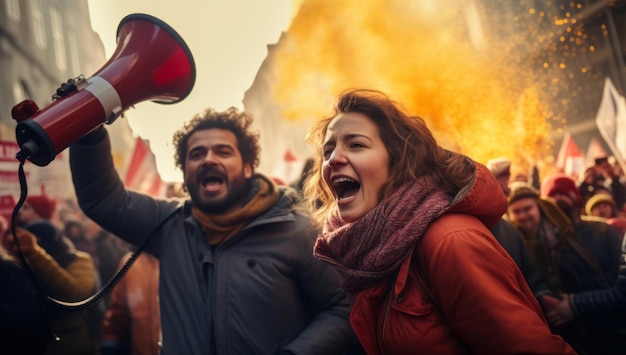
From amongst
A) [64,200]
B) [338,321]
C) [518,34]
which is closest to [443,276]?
[338,321]

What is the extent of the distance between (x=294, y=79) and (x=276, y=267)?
204 cm

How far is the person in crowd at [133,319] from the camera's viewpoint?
316 centimetres

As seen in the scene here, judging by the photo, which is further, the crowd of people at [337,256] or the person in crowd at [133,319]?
the person in crowd at [133,319]

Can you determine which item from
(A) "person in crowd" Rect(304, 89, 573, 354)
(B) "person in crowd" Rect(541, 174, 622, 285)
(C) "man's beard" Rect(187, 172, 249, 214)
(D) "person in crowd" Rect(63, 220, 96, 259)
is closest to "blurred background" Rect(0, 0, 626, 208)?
(A) "person in crowd" Rect(304, 89, 573, 354)

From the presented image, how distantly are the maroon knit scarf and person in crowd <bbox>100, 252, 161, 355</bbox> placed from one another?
7.07ft

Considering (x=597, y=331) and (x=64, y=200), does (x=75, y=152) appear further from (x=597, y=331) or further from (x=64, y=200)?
(x=64, y=200)

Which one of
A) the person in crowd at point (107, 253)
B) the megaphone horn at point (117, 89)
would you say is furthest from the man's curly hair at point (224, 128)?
the person in crowd at point (107, 253)

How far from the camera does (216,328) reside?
199cm

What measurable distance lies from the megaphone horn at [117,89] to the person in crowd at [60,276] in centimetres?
118

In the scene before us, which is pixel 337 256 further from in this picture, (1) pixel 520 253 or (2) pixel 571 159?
(2) pixel 571 159

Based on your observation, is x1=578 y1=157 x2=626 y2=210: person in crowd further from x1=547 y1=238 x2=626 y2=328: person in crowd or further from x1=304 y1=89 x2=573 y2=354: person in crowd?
x1=304 y1=89 x2=573 y2=354: person in crowd

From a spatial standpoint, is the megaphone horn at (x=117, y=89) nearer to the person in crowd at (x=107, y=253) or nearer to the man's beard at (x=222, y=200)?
the man's beard at (x=222, y=200)

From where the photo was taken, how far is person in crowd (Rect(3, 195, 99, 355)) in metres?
2.69

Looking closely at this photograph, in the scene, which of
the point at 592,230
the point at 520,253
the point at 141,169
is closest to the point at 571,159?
the point at 592,230
